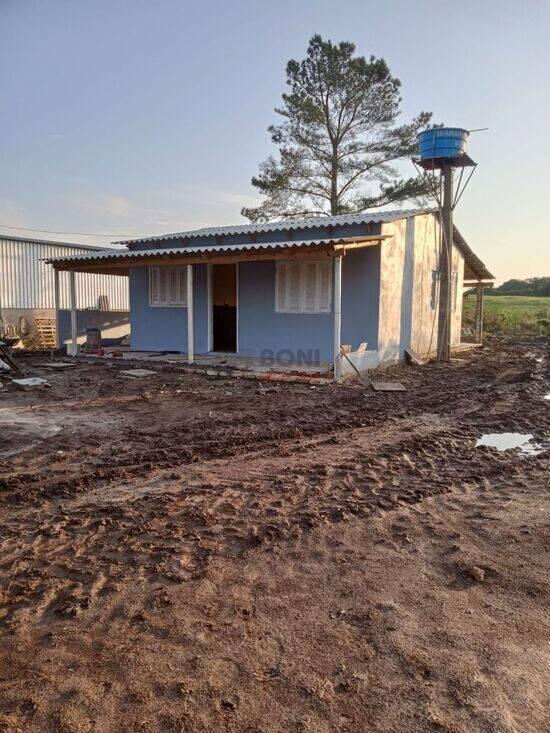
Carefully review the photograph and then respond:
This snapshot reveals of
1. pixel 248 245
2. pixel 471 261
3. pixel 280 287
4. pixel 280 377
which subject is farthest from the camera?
pixel 471 261

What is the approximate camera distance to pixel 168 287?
567 inches

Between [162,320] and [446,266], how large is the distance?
7.84 m

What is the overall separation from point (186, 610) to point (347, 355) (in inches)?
324

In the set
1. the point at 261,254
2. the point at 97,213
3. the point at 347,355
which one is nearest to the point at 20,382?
the point at 261,254

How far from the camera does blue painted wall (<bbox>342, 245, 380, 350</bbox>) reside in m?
12.0

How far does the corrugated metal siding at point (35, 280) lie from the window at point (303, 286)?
1013 centimetres

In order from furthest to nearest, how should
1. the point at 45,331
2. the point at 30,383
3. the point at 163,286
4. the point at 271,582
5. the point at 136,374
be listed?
the point at 45,331 → the point at 163,286 → the point at 136,374 → the point at 30,383 → the point at 271,582

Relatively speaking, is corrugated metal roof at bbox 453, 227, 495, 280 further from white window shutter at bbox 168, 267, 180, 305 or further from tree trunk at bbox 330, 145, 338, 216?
white window shutter at bbox 168, 267, 180, 305

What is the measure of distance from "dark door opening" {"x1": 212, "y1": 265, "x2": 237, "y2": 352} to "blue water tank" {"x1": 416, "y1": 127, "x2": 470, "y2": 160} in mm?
6025

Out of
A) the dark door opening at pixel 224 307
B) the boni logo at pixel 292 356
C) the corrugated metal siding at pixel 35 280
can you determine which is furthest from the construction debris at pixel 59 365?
the corrugated metal siding at pixel 35 280

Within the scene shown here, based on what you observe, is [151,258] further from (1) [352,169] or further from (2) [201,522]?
(1) [352,169]

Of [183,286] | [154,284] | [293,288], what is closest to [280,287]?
[293,288]

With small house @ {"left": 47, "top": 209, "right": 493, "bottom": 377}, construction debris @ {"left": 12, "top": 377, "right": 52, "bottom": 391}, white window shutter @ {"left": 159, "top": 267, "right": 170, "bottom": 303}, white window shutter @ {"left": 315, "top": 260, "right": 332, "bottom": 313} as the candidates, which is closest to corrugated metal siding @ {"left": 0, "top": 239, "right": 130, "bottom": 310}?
small house @ {"left": 47, "top": 209, "right": 493, "bottom": 377}

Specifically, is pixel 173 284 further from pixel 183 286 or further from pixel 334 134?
pixel 334 134
